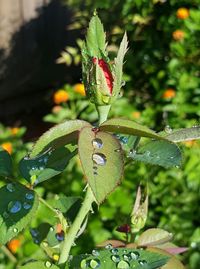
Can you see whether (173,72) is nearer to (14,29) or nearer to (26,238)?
(26,238)

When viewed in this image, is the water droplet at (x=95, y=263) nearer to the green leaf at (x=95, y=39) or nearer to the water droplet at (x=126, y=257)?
the water droplet at (x=126, y=257)

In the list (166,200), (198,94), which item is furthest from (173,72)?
(166,200)

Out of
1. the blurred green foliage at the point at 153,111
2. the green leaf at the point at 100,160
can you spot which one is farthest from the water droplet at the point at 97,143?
the blurred green foliage at the point at 153,111

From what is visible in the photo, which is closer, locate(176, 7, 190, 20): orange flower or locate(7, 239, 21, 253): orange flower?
locate(7, 239, 21, 253): orange flower

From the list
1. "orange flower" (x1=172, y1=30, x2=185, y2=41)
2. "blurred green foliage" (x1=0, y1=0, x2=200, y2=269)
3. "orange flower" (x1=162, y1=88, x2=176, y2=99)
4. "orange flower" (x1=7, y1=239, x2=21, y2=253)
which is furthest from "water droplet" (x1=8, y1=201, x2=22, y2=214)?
"orange flower" (x1=172, y1=30, x2=185, y2=41)

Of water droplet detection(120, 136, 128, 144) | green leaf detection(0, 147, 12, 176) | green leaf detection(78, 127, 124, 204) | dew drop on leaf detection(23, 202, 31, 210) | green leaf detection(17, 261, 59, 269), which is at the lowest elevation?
green leaf detection(17, 261, 59, 269)

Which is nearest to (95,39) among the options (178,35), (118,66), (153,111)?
(118,66)

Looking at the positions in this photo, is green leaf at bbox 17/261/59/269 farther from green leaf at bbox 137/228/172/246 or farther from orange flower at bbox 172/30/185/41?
Result: orange flower at bbox 172/30/185/41
